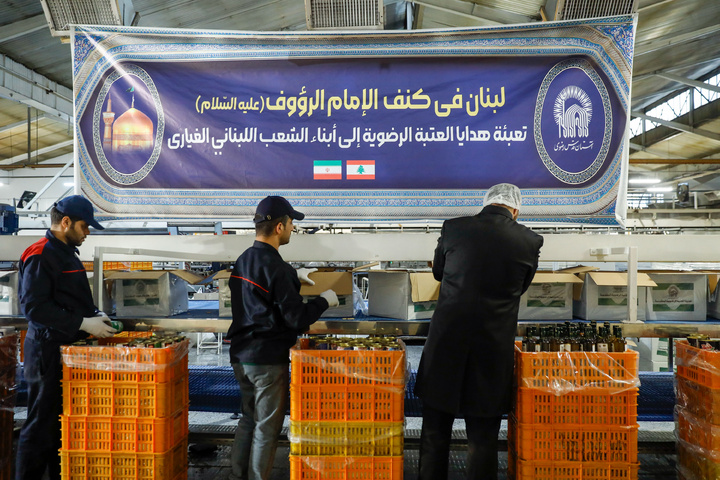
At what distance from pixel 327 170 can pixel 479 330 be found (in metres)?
1.63

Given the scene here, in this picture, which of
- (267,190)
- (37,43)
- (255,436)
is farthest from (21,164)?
(255,436)

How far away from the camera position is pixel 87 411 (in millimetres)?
2559

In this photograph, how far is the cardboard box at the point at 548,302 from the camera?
10.5ft

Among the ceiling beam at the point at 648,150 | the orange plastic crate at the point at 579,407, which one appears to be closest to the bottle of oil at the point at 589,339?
the orange plastic crate at the point at 579,407

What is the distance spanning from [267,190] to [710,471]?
318 centimetres

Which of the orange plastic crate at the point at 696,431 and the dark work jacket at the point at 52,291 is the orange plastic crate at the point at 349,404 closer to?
the dark work jacket at the point at 52,291

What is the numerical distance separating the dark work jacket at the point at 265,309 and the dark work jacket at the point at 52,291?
950mm

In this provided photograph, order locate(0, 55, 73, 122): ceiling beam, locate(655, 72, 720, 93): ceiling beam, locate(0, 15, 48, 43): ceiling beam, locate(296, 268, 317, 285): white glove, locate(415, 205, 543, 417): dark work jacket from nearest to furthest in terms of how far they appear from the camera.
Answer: locate(415, 205, 543, 417): dark work jacket → locate(296, 268, 317, 285): white glove → locate(0, 15, 48, 43): ceiling beam → locate(0, 55, 73, 122): ceiling beam → locate(655, 72, 720, 93): ceiling beam

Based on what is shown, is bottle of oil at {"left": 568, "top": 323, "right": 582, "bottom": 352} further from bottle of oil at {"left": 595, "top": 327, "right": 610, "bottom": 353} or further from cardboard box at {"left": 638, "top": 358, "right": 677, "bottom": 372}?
cardboard box at {"left": 638, "top": 358, "right": 677, "bottom": 372}

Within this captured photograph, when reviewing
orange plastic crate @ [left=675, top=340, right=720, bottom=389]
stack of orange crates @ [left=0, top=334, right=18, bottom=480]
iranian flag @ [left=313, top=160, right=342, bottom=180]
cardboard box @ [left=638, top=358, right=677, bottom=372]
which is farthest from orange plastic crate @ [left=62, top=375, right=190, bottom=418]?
cardboard box @ [left=638, top=358, right=677, bottom=372]

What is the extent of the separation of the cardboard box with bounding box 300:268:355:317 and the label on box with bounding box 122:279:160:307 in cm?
105

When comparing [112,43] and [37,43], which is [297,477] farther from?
[37,43]

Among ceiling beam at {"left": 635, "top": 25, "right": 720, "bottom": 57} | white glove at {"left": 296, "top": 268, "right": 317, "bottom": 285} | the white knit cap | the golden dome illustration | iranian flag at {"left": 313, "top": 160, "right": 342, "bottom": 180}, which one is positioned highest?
ceiling beam at {"left": 635, "top": 25, "right": 720, "bottom": 57}

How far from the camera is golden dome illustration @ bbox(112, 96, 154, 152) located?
3.42m
